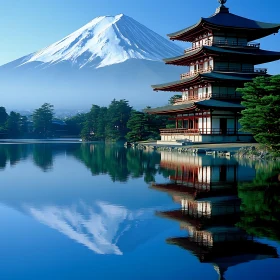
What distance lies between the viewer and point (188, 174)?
17469 millimetres

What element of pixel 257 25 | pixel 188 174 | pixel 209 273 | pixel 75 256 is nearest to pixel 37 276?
pixel 75 256

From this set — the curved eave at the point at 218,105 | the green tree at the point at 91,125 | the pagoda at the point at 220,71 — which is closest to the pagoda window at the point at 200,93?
the pagoda at the point at 220,71

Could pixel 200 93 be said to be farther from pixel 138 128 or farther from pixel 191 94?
pixel 138 128

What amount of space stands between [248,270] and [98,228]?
3.41 metres

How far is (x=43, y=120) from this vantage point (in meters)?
82.5

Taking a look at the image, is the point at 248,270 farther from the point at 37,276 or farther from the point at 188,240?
the point at 37,276

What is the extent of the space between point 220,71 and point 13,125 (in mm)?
51114

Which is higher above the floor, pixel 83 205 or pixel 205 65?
pixel 205 65

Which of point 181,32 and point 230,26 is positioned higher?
point 181,32

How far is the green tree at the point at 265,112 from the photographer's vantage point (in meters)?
23.4

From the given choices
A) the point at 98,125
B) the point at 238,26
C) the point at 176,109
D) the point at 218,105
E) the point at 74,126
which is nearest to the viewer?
the point at 218,105

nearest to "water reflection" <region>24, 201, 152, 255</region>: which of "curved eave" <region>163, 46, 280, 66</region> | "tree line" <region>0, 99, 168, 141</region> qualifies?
"curved eave" <region>163, 46, 280, 66</region>

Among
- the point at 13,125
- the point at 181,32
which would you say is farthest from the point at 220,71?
the point at 13,125

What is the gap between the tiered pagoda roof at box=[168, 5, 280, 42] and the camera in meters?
37.4
